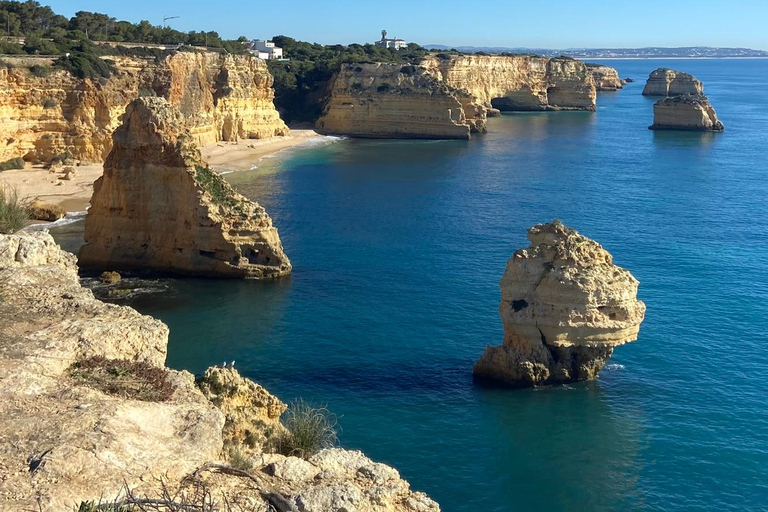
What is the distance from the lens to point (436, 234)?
52.2 m

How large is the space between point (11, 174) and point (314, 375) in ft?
123

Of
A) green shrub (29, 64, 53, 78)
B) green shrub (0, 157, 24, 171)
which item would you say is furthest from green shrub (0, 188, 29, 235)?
green shrub (29, 64, 53, 78)

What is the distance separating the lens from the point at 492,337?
112ft

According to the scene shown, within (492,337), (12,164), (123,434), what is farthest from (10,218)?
(12,164)

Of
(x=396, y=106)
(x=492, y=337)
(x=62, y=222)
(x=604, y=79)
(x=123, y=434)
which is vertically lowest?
(x=492, y=337)

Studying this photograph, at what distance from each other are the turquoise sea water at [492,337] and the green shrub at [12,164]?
15255 millimetres

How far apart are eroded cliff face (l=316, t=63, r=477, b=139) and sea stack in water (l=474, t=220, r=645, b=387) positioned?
74079mm

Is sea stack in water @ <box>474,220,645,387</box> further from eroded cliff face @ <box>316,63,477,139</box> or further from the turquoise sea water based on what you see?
eroded cliff face @ <box>316,63,477,139</box>

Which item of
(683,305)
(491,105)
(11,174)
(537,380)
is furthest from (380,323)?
(491,105)

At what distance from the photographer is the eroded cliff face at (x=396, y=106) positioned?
102125 millimetres

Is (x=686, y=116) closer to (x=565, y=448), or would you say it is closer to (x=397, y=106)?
(x=397, y=106)

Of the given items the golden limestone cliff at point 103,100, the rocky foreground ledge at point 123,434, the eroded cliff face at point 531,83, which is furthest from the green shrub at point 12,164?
the eroded cliff face at point 531,83

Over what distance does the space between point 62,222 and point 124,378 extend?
3884cm

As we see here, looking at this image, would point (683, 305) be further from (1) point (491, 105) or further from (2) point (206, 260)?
(1) point (491, 105)
